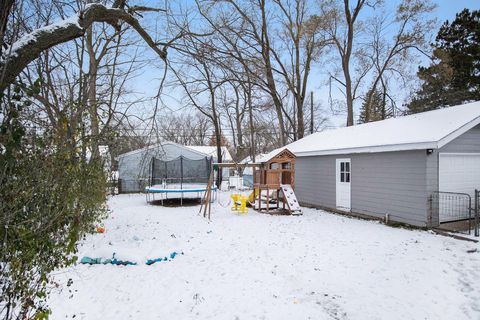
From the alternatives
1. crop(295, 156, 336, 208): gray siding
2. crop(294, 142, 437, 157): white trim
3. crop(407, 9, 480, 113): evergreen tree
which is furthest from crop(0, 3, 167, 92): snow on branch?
crop(407, 9, 480, 113): evergreen tree

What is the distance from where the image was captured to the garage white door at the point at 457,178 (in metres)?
8.41

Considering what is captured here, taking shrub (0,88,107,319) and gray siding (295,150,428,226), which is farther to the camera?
gray siding (295,150,428,226)

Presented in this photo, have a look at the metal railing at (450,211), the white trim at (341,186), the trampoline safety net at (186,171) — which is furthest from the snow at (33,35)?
the trampoline safety net at (186,171)

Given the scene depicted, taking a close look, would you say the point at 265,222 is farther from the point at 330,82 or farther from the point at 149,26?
the point at 330,82

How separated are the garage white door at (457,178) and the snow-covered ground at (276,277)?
56.6 inches

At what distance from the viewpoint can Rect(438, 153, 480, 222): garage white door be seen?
27.6 feet

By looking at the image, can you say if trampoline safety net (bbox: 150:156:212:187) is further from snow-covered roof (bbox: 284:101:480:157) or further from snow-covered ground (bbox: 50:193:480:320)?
snow-covered ground (bbox: 50:193:480:320)

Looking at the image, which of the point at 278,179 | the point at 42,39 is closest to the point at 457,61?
the point at 278,179

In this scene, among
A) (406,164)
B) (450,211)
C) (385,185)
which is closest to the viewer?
(450,211)

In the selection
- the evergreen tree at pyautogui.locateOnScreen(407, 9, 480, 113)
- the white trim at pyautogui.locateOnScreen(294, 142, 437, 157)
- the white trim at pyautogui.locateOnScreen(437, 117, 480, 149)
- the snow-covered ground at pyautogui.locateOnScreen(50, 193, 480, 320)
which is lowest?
the snow-covered ground at pyautogui.locateOnScreen(50, 193, 480, 320)

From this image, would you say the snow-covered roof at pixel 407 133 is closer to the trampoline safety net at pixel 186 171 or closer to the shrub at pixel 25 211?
the shrub at pixel 25 211

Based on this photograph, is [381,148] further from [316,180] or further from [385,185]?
[316,180]

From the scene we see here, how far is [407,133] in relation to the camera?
9203mm

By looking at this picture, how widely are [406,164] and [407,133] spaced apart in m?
1.06
